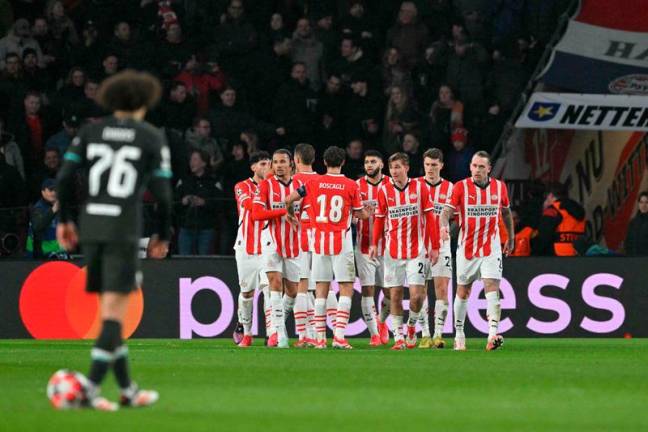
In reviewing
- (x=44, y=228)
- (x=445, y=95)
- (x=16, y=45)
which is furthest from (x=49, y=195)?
(x=445, y=95)

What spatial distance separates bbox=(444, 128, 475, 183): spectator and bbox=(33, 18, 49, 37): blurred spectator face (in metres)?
6.76

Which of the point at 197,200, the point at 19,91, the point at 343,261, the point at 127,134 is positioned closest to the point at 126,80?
the point at 127,134

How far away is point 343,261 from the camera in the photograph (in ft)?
57.7

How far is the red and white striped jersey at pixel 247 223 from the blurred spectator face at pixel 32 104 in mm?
5558

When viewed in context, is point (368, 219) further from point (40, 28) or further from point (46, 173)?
point (40, 28)

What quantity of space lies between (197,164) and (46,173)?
229cm

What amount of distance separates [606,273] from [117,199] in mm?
12892

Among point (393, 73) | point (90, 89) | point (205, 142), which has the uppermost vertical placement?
point (393, 73)

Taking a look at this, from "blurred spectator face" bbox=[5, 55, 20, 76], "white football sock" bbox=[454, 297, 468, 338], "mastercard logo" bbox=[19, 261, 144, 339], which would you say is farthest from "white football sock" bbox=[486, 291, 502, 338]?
"blurred spectator face" bbox=[5, 55, 20, 76]

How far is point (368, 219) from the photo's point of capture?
18.8 meters

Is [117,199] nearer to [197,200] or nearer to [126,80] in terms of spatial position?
[126,80]

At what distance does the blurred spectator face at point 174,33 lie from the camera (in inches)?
968

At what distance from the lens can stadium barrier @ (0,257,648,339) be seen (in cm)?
2108

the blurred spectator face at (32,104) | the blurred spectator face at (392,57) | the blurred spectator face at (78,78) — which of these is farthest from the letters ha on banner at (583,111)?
the blurred spectator face at (32,104)
